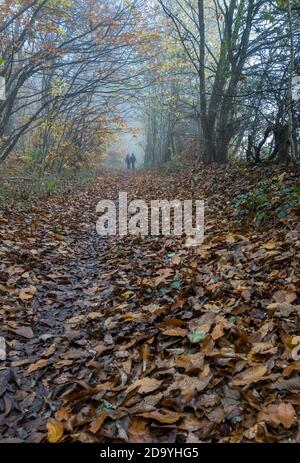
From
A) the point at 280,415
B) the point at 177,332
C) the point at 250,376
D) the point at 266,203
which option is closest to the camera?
the point at 280,415

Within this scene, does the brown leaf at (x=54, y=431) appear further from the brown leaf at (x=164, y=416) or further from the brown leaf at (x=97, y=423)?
the brown leaf at (x=164, y=416)

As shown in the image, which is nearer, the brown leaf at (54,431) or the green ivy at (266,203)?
the brown leaf at (54,431)

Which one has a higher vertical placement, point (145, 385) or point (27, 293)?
point (27, 293)

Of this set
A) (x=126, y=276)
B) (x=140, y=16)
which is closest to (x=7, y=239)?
(x=126, y=276)

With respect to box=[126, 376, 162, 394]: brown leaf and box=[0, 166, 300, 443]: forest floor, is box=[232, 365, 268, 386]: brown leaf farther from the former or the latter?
box=[126, 376, 162, 394]: brown leaf

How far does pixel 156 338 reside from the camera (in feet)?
10.8

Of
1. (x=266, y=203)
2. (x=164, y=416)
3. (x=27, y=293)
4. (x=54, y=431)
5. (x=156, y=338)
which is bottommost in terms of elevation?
(x=54, y=431)

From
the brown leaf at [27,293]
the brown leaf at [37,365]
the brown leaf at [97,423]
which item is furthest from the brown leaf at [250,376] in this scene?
the brown leaf at [27,293]

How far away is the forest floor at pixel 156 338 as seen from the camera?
2.33 meters

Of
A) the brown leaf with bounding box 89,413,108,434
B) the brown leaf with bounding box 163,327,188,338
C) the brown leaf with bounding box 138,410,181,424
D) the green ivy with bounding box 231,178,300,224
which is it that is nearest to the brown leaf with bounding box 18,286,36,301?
the brown leaf with bounding box 163,327,188,338

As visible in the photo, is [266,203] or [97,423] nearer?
[97,423]

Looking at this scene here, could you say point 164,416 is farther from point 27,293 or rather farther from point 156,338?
point 27,293

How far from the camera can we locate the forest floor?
2.33 meters

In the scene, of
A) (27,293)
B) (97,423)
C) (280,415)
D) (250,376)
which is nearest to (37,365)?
(97,423)
